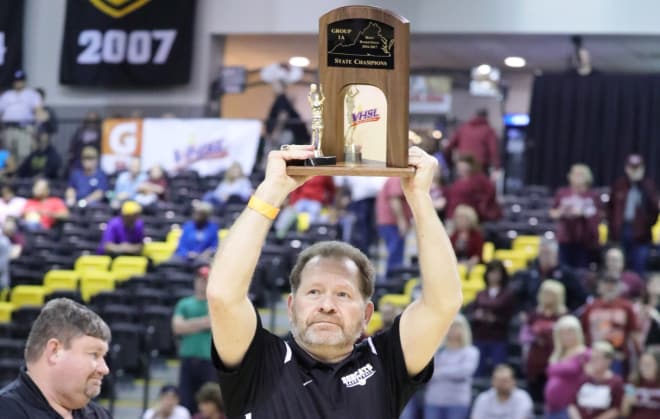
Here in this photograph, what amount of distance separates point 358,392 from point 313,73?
18.7 metres

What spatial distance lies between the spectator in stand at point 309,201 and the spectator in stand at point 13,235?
9.38 ft

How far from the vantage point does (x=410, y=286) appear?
1219 centimetres

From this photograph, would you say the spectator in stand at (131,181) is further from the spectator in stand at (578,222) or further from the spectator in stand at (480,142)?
the spectator in stand at (578,222)

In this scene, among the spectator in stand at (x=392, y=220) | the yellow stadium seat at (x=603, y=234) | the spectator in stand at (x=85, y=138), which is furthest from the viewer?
the spectator in stand at (x=85, y=138)

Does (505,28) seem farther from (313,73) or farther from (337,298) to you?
(337,298)

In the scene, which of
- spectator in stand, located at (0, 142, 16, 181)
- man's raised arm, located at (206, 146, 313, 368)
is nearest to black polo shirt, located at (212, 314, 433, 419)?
man's raised arm, located at (206, 146, 313, 368)

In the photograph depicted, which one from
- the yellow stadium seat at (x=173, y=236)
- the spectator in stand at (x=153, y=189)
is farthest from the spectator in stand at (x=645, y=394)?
the spectator in stand at (x=153, y=189)

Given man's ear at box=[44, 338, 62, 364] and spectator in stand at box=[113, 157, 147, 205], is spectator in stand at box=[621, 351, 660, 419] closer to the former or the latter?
man's ear at box=[44, 338, 62, 364]

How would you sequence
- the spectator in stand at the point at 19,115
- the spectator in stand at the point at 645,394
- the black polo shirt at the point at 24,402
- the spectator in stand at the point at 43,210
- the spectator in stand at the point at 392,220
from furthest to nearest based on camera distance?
the spectator in stand at the point at 19,115 → the spectator in stand at the point at 43,210 → the spectator in stand at the point at 392,220 → the spectator in stand at the point at 645,394 → the black polo shirt at the point at 24,402

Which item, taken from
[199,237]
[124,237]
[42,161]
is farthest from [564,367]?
[42,161]

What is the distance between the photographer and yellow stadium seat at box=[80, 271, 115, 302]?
1376 centimetres

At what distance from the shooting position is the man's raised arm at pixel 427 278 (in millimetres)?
3559

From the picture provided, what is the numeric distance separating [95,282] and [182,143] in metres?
5.13

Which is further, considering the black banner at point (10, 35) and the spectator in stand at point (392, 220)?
the black banner at point (10, 35)
